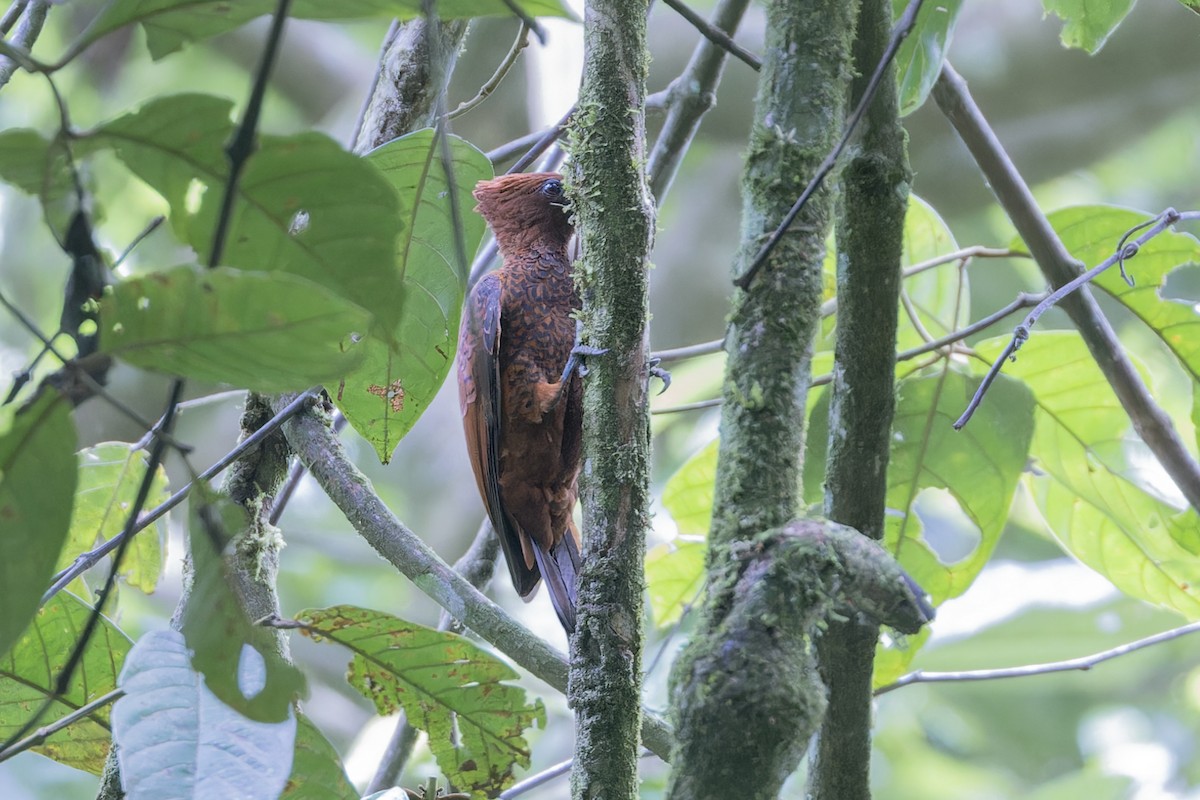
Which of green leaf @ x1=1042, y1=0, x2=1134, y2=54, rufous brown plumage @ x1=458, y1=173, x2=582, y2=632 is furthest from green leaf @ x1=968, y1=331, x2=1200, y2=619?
rufous brown plumage @ x1=458, y1=173, x2=582, y2=632

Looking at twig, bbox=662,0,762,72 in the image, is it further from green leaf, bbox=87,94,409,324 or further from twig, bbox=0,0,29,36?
twig, bbox=0,0,29,36

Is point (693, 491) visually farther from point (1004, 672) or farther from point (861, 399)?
point (861, 399)

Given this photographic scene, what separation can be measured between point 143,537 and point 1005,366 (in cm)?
159

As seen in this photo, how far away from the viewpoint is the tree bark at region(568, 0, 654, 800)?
1.06 m

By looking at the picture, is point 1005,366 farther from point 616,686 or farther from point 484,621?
point 616,686

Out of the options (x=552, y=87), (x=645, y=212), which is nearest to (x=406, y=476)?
(x=552, y=87)

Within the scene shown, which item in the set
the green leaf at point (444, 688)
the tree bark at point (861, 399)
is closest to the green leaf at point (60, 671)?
the green leaf at point (444, 688)

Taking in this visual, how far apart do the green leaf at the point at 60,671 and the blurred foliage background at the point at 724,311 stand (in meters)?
1.11

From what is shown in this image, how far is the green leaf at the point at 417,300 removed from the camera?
1477 mm

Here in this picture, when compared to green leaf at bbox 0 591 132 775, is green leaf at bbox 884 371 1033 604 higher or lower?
higher

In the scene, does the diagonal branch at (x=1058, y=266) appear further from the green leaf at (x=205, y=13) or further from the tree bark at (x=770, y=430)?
the green leaf at (x=205, y=13)

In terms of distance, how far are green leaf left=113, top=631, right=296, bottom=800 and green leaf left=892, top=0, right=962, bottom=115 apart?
1.14 m

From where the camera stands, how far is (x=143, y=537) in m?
2.02

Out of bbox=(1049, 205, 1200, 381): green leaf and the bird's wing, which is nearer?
bbox=(1049, 205, 1200, 381): green leaf
